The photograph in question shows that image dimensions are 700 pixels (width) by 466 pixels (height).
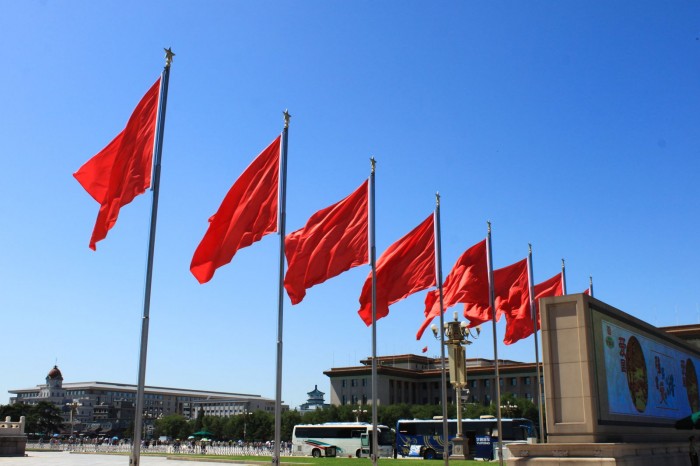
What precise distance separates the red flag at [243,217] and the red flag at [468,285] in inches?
312

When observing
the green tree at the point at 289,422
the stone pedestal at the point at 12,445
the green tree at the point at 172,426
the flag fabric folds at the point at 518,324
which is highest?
the flag fabric folds at the point at 518,324

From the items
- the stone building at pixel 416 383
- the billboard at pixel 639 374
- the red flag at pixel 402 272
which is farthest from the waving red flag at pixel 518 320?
the stone building at pixel 416 383

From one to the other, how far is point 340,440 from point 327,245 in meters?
36.0

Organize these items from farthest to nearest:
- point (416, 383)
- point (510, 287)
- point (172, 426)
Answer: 1. point (172, 426)
2. point (416, 383)
3. point (510, 287)

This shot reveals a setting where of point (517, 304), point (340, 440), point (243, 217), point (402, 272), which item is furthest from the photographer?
point (340, 440)

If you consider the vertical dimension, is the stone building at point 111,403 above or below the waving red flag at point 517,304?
below

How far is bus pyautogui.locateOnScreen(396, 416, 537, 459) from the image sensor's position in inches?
1694

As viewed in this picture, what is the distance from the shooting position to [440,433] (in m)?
45.8

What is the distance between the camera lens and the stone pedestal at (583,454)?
15.9 m

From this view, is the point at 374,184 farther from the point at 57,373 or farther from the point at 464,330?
the point at 57,373

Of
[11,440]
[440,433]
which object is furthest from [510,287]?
[11,440]

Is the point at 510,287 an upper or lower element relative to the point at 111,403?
upper

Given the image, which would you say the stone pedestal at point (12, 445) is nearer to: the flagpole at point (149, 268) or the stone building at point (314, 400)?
the flagpole at point (149, 268)

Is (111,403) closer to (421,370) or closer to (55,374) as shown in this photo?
(55,374)
